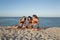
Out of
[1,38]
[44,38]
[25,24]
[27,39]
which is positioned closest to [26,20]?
[25,24]

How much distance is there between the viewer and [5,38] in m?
7.79

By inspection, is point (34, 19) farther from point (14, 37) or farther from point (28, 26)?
point (14, 37)

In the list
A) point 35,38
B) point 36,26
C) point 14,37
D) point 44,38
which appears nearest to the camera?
point 14,37

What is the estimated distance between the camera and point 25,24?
49.0 feet

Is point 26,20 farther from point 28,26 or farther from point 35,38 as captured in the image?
point 35,38

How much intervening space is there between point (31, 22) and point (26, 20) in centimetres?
61

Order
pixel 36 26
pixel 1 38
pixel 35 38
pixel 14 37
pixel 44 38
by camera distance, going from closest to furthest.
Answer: pixel 1 38 < pixel 14 37 < pixel 35 38 < pixel 44 38 < pixel 36 26

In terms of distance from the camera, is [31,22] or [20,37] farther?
[31,22]

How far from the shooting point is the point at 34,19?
14156 millimetres

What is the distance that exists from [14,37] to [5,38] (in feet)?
2.02

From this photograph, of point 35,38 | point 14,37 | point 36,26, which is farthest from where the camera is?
point 36,26

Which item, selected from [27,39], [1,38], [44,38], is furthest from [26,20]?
[1,38]

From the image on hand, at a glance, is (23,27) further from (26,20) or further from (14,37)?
(14,37)

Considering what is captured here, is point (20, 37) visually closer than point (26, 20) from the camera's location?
Yes
